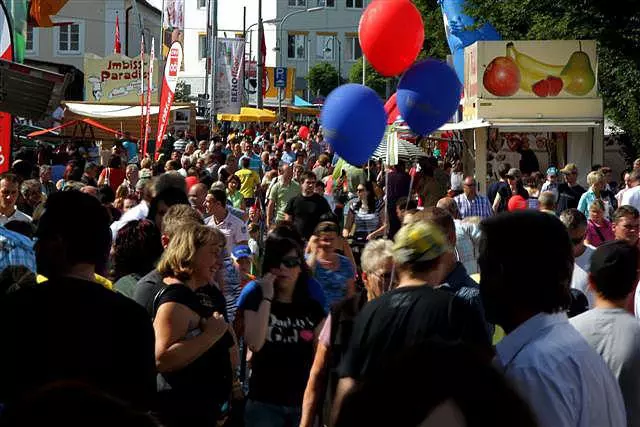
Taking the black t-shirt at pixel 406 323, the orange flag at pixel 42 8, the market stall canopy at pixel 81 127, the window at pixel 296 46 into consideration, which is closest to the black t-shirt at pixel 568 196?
the orange flag at pixel 42 8

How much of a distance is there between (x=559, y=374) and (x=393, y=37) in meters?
6.40

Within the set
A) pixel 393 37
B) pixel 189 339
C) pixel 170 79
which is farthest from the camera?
pixel 170 79

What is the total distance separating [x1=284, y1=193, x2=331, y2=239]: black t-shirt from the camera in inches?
507

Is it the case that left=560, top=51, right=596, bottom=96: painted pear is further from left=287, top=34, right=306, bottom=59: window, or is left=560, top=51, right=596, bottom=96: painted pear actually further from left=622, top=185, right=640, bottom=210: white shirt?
left=287, top=34, right=306, bottom=59: window

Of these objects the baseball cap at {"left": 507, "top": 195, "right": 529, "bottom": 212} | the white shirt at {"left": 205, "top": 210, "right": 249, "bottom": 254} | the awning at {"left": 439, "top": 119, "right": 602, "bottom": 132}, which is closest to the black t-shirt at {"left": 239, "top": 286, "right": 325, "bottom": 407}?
the white shirt at {"left": 205, "top": 210, "right": 249, "bottom": 254}

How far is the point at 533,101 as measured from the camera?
74.5 feet

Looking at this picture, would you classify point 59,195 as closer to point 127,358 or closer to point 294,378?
point 127,358

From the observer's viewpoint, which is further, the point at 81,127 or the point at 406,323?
the point at 81,127

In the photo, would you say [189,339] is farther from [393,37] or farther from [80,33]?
[80,33]

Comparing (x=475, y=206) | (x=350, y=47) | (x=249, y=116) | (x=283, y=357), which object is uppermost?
(x=350, y=47)

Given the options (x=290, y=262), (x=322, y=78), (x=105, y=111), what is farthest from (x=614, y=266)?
(x=322, y=78)

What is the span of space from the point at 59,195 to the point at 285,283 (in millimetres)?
2587

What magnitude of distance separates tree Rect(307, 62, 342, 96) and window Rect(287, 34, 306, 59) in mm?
6408

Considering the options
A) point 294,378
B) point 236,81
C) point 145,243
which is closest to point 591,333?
point 294,378
